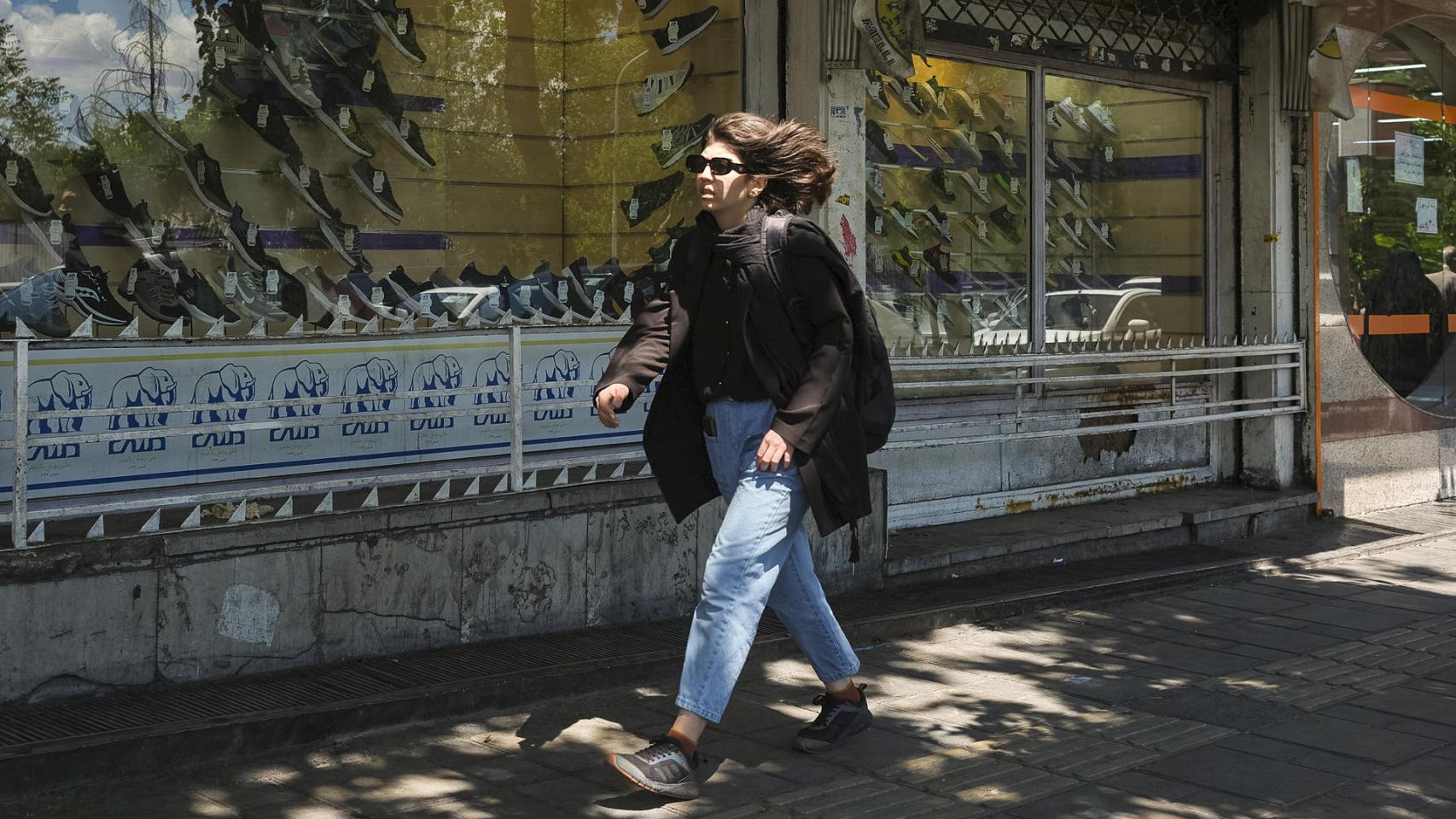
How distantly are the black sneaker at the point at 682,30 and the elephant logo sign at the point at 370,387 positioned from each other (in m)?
2.37

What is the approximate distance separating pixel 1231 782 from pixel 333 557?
10.3 ft

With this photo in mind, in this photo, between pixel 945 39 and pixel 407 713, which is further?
pixel 945 39

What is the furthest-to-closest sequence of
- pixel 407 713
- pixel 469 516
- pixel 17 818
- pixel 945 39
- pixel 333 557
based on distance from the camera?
1. pixel 945 39
2. pixel 469 516
3. pixel 333 557
4. pixel 407 713
5. pixel 17 818

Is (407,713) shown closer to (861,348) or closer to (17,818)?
(17,818)

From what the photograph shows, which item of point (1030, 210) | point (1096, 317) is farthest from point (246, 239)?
point (1096, 317)

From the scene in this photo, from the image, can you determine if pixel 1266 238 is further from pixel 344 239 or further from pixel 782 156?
pixel 782 156

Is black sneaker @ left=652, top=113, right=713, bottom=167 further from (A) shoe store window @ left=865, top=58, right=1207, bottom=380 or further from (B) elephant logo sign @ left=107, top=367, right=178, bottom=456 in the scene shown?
(B) elephant logo sign @ left=107, top=367, right=178, bottom=456

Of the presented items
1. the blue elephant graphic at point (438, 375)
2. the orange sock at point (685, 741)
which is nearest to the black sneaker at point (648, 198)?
the blue elephant graphic at point (438, 375)

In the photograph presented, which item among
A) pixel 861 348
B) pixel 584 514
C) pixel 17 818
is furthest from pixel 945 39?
pixel 17 818

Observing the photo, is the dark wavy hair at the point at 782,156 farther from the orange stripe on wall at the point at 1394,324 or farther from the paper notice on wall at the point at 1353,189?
the paper notice on wall at the point at 1353,189

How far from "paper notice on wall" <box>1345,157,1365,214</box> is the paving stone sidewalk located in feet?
16.0

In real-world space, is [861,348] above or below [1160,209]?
below

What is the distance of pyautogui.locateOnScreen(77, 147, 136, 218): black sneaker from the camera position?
628 cm

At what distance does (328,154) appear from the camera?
707 centimetres
